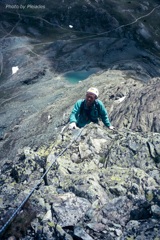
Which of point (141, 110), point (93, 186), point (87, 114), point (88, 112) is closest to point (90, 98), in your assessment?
point (88, 112)

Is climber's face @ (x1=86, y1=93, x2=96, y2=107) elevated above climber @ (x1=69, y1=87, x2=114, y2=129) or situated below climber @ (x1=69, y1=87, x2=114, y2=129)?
above

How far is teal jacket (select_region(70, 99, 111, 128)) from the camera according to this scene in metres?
13.2

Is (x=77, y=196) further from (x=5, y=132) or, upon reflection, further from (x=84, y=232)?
(x=5, y=132)

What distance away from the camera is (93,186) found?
31.2ft

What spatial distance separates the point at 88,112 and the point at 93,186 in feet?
15.0

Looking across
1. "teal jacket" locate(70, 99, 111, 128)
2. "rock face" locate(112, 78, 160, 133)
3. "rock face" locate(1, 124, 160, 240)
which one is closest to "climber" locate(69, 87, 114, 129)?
"teal jacket" locate(70, 99, 111, 128)

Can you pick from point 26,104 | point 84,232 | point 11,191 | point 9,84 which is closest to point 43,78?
point 9,84

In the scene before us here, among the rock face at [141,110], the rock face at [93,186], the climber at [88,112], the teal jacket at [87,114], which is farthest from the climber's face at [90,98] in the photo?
the rock face at [141,110]

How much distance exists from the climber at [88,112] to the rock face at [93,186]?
0.60 meters

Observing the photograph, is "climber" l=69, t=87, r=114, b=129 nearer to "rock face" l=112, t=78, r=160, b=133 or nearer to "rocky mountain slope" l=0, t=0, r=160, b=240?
"rocky mountain slope" l=0, t=0, r=160, b=240

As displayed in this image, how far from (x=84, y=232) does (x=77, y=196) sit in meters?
1.47

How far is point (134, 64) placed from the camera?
31500 mm

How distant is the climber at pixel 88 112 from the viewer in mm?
12711

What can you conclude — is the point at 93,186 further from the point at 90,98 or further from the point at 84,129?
the point at 90,98
